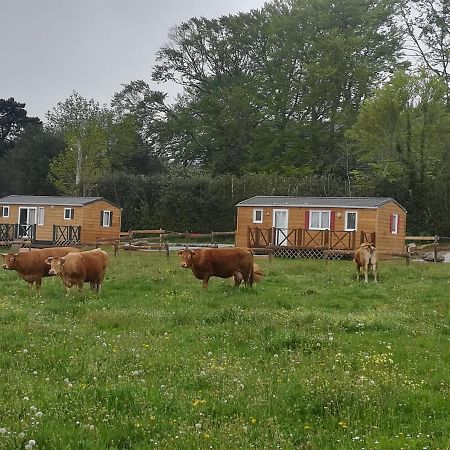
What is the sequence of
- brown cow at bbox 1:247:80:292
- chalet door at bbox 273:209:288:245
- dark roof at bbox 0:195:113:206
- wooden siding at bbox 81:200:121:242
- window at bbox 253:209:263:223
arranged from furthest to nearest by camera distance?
dark roof at bbox 0:195:113:206, wooden siding at bbox 81:200:121:242, window at bbox 253:209:263:223, chalet door at bbox 273:209:288:245, brown cow at bbox 1:247:80:292

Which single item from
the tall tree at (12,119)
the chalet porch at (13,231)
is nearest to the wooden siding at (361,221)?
the chalet porch at (13,231)

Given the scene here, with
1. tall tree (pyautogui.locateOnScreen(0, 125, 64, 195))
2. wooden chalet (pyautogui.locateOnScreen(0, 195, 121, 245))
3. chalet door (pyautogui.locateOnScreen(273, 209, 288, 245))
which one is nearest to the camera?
chalet door (pyautogui.locateOnScreen(273, 209, 288, 245))

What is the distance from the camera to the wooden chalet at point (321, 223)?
1332 inches

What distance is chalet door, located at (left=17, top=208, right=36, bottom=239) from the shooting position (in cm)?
4347

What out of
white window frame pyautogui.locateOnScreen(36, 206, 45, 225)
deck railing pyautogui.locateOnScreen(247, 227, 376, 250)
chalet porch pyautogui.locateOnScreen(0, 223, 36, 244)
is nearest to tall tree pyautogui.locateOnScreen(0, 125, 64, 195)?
chalet porch pyautogui.locateOnScreen(0, 223, 36, 244)

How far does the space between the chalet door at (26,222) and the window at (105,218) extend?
4.54m

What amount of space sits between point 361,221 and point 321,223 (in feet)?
7.42

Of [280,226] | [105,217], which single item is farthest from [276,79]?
[280,226]

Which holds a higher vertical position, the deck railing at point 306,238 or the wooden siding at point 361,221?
the wooden siding at point 361,221

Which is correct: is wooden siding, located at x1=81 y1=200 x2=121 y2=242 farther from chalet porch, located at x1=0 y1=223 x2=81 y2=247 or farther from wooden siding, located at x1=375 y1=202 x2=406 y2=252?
wooden siding, located at x1=375 y1=202 x2=406 y2=252

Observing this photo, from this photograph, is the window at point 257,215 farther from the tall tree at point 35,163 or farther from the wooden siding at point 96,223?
the tall tree at point 35,163

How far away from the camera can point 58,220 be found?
42.7 meters

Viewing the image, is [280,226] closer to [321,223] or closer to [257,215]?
Answer: [257,215]

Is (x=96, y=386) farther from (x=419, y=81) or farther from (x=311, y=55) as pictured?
(x=311, y=55)
